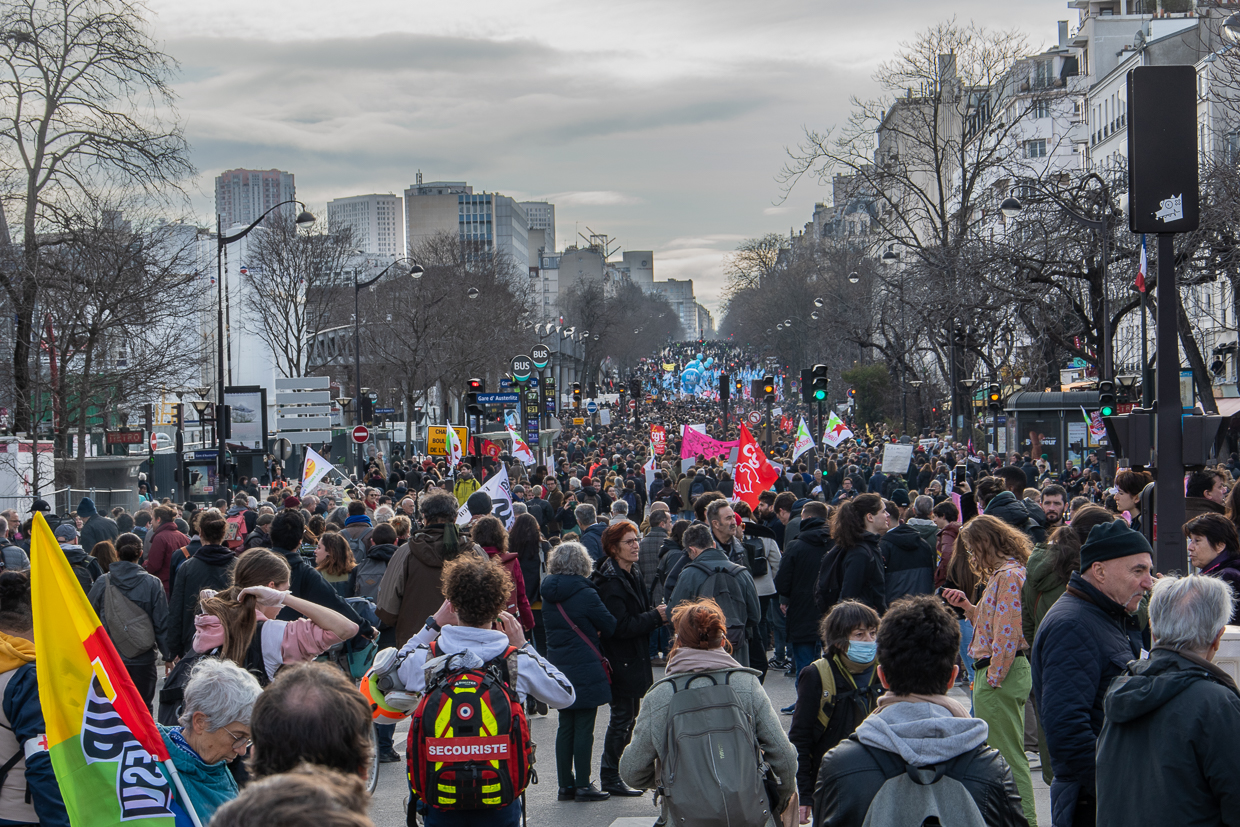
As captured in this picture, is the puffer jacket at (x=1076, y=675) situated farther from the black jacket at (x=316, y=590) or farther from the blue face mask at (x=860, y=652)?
the black jacket at (x=316, y=590)

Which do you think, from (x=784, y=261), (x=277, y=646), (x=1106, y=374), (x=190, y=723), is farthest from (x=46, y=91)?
(x=784, y=261)

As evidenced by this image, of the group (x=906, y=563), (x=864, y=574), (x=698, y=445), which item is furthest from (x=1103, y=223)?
(x=864, y=574)

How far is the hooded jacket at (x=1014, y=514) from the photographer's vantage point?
9.86 m

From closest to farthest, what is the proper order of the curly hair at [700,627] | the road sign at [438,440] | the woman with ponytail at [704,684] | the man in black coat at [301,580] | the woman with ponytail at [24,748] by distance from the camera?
1. the woman with ponytail at [24,748]
2. the woman with ponytail at [704,684]
3. the curly hair at [700,627]
4. the man in black coat at [301,580]
5. the road sign at [438,440]

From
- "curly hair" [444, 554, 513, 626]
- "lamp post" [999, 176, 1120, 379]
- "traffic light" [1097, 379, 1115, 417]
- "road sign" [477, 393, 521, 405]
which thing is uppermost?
"lamp post" [999, 176, 1120, 379]

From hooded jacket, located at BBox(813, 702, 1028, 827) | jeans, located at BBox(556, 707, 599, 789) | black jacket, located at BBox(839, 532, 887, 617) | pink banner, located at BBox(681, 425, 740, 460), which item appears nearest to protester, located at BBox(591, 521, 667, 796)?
jeans, located at BBox(556, 707, 599, 789)

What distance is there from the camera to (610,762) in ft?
26.5

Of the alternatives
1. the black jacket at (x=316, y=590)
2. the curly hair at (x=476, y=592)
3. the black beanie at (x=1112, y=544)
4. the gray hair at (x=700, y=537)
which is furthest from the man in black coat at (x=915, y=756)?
the gray hair at (x=700, y=537)

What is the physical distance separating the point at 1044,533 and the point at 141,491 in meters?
31.1

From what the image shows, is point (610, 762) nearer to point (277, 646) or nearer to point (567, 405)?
point (277, 646)

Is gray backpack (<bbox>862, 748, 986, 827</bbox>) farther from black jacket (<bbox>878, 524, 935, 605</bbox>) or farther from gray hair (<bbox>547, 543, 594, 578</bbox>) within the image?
black jacket (<bbox>878, 524, 935, 605</bbox>)

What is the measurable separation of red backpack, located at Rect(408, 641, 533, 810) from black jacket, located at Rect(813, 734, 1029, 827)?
1533 mm

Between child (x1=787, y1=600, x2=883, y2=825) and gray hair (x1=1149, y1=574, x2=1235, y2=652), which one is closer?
gray hair (x1=1149, y1=574, x2=1235, y2=652)

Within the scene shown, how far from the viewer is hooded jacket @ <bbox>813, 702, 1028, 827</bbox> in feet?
11.5
